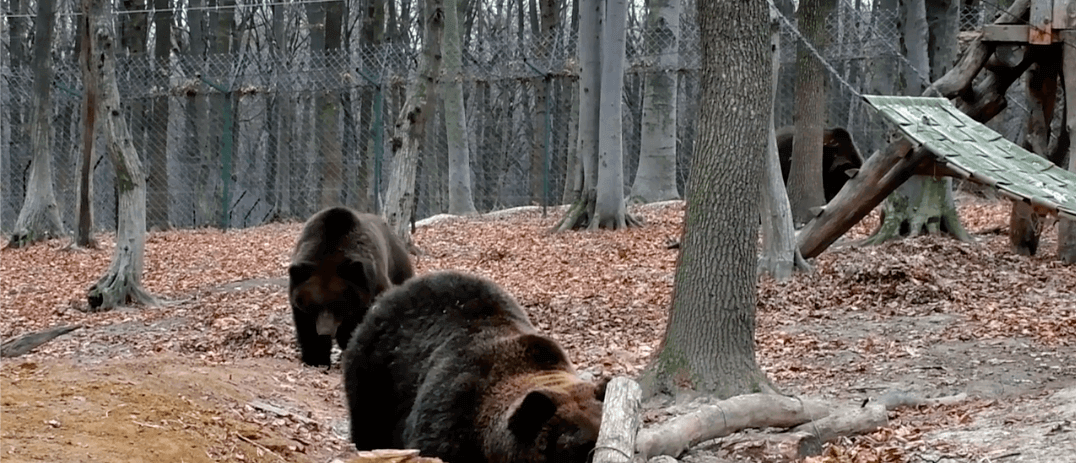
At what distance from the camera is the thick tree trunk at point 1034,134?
13.8m

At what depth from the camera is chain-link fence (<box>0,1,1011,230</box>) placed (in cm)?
2338

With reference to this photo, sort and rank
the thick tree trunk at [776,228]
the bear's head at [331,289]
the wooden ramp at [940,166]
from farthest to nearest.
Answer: the thick tree trunk at [776,228] < the bear's head at [331,289] < the wooden ramp at [940,166]

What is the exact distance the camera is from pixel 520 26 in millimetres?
44250

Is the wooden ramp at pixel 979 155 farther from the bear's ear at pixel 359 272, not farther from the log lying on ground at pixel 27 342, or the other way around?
the log lying on ground at pixel 27 342

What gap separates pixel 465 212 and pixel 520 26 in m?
→ 18.9

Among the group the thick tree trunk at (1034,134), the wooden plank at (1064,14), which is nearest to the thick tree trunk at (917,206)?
the thick tree trunk at (1034,134)

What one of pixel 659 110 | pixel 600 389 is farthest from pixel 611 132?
pixel 600 389

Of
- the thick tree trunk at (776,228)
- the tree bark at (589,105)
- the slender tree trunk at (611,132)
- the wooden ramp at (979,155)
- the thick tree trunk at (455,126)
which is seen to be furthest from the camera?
the thick tree trunk at (455,126)

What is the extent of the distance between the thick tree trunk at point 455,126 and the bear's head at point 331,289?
16872 mm

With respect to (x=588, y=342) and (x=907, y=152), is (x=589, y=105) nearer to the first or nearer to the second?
(x=907, y=152)

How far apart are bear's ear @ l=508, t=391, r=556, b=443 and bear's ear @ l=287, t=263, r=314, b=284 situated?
4.82 meters

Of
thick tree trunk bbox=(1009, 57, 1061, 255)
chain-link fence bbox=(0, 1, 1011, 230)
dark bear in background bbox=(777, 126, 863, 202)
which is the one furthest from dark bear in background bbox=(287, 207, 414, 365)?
dark bear in background bbox=(777, 126, 863, 202)

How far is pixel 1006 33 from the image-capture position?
39.4 ft

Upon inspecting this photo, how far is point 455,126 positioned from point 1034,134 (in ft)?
52.4
